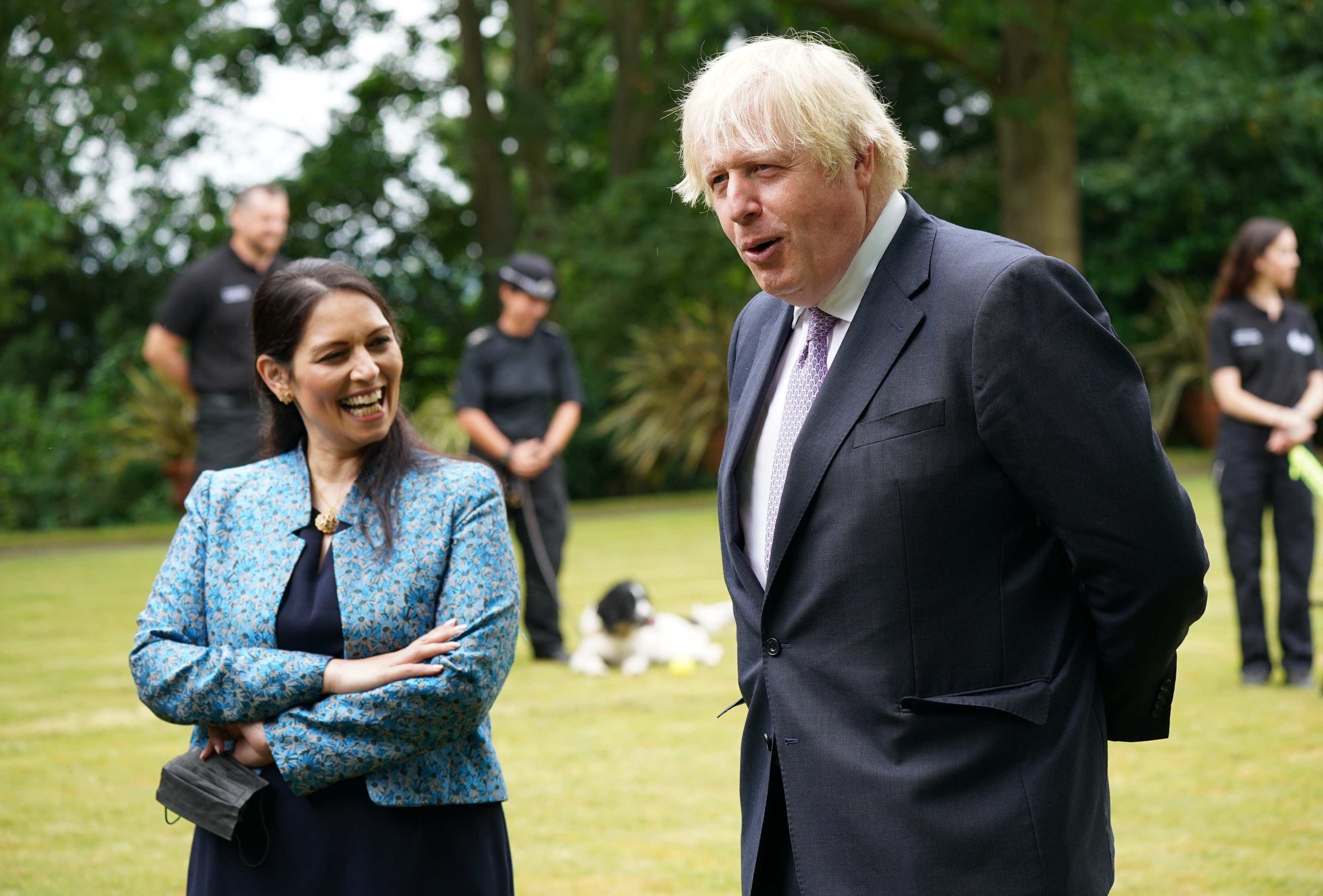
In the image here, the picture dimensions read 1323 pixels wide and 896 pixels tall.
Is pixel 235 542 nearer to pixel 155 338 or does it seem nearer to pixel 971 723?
pixel 971 723

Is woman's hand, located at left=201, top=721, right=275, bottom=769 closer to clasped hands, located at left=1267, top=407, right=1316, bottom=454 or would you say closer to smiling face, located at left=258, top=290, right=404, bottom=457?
smiling face, located at left=258, top=290, right=404, bottom=457

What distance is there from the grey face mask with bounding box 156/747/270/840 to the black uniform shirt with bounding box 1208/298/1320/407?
622cm

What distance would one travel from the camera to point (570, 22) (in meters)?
27.9

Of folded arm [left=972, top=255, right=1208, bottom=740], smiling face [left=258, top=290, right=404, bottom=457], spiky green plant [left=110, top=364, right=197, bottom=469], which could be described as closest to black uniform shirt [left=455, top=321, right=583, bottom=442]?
smiling face [left=258, top=290, right=404, bottom=457]

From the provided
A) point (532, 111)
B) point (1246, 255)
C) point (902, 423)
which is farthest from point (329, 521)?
point (532, 111)

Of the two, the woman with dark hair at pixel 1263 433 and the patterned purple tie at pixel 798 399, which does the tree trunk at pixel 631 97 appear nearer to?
the woman with dark hair at pixel 1263 433

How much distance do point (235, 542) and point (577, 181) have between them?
89.2 ft

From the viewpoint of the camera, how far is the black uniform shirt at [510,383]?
8.66 m

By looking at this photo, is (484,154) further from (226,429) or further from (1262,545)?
(1262,545)

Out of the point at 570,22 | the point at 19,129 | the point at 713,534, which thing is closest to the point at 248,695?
the point at 713,534

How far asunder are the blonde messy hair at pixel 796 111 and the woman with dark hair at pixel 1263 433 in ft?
19.1

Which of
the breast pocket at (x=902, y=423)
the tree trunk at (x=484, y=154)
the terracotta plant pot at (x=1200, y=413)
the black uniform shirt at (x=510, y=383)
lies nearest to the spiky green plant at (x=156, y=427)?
the tree trunk at (x=484, y=154)

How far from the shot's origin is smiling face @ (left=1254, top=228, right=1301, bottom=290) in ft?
24.6

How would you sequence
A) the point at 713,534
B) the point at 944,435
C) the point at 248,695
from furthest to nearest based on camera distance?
the point at 713,534 → the point at 248,695 → the point at 944,435
